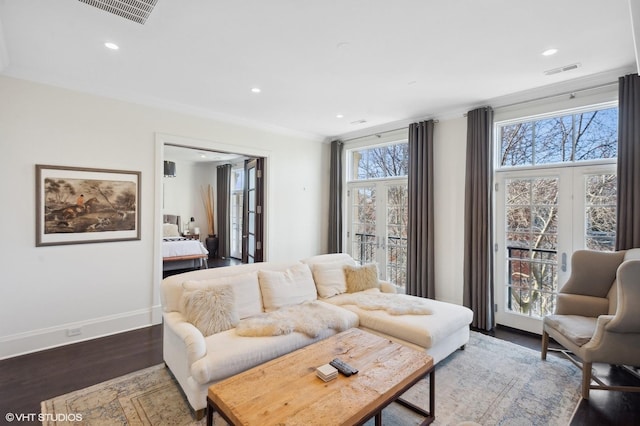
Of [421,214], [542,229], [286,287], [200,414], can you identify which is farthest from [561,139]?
[200,414]

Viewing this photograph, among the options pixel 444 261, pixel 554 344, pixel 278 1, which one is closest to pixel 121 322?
pixel 278 1

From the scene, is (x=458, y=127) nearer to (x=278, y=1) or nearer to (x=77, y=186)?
(x=278, y=1)

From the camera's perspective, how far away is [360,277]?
3.88 metres

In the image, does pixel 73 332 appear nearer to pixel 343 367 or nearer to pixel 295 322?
pixel 295 322

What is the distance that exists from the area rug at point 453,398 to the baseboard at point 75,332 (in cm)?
122

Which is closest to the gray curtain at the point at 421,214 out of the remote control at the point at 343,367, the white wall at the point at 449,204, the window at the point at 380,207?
the white wall at the point at 449,204

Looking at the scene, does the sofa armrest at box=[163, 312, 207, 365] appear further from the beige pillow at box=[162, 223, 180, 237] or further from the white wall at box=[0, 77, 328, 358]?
the beige pillow at box=[162, 223, 180, 237]

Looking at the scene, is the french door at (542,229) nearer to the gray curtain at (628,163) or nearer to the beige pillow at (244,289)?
the gray curtain at (628,163)

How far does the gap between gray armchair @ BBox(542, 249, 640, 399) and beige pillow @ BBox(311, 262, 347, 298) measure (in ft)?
7.06

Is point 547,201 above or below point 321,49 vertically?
below

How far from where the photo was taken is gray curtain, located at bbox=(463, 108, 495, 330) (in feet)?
12.9

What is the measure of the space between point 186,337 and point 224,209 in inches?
277

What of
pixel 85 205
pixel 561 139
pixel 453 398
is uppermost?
pixel 561 139

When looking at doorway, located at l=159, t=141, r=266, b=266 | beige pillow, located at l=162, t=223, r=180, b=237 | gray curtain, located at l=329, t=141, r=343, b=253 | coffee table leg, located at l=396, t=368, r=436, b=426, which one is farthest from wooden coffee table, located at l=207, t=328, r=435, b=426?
beige pillow, located at l=162, t=223, r=180, b=237
